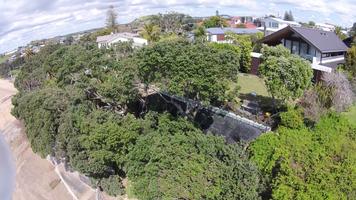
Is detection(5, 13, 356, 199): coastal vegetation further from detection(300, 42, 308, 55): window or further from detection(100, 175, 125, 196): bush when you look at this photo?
detection(300, 42, 308, 55): window

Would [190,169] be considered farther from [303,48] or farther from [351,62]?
[303,48]

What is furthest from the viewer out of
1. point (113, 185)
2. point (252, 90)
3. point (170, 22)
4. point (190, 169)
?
point (170, 22)

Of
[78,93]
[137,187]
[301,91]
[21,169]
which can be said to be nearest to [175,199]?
[137,187]

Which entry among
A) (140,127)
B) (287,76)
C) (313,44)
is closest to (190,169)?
(140,127)

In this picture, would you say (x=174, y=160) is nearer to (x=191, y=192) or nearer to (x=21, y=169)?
(x=191, y=192)

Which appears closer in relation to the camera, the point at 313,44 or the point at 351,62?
the point at 351,62

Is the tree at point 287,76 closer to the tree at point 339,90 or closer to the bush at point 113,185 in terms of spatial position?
the tree at point 339,90
